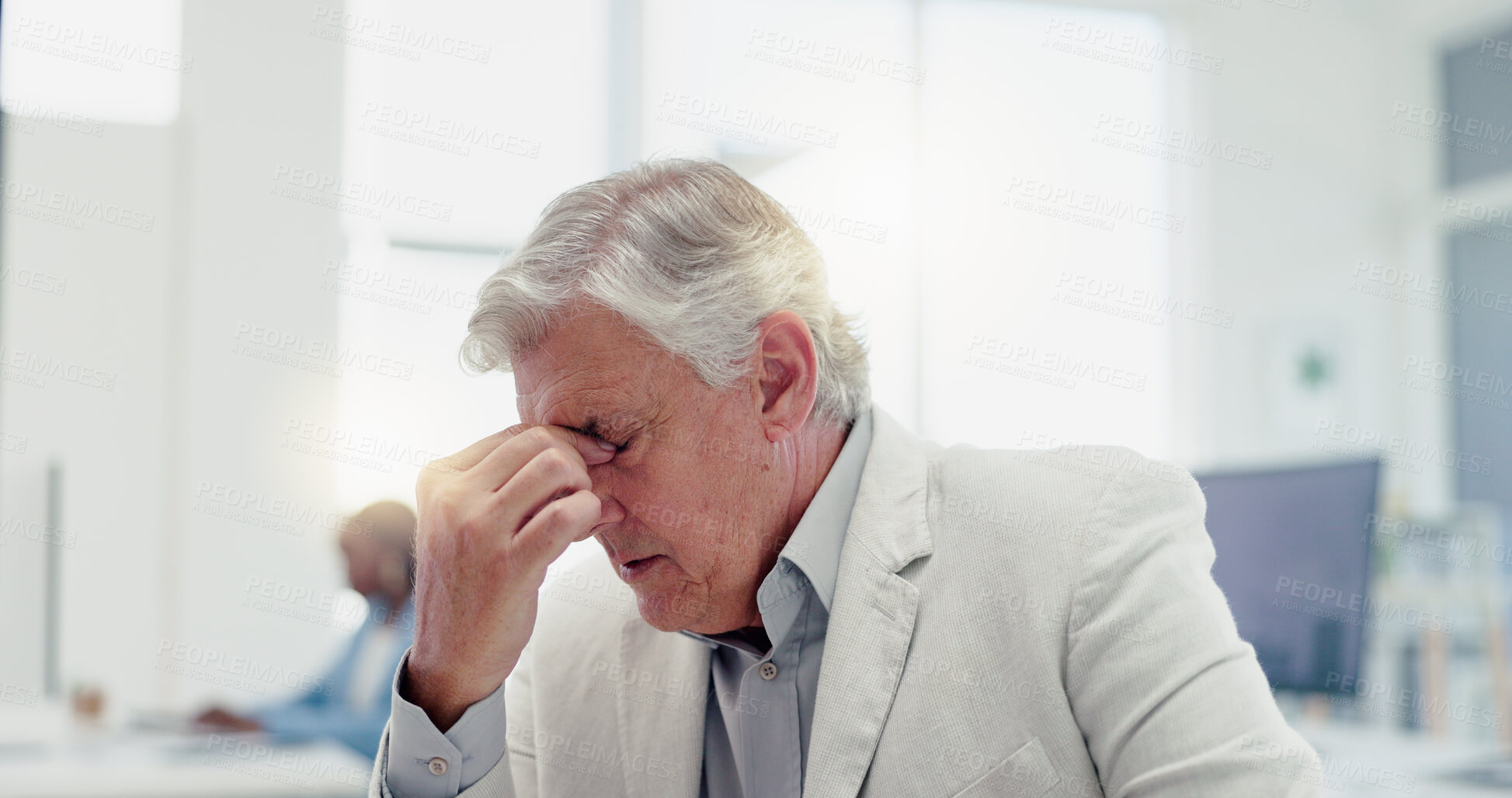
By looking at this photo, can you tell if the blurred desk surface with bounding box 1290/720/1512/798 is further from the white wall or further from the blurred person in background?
the white wall

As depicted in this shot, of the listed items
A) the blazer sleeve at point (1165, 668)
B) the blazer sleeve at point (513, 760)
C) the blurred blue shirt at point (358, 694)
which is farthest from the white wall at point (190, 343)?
the blazer sleeve at point (1165, 668)

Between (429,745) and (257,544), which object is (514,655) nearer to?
(429,745)

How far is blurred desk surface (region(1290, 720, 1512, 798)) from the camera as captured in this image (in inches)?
77.7

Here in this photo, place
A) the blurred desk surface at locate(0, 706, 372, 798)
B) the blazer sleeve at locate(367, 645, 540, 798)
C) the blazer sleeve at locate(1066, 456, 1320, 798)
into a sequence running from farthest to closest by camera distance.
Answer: the blurred desk surface at locate(0, 706, 372, 798) → the blazer sleeve at locate(367, 645, 540, 798) → the blazer sleeve at locate(1066, 456, 1320, 798)

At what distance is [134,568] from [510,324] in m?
4.00

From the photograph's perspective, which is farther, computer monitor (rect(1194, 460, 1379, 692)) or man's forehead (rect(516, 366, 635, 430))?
computer monitor (rect(1194, 460, 1379, 692))

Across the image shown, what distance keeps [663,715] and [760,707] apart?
0.12m

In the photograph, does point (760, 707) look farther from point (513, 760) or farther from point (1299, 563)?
point (1299, 563)

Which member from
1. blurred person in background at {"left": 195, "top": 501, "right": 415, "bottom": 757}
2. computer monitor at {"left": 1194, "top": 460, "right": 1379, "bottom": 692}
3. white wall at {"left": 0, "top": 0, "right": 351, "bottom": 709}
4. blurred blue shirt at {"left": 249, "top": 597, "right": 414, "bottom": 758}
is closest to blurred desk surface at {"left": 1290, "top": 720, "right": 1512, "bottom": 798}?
computer monitor at {"left": 1194, "top": 460, "right": 1379, "bottom": 692}

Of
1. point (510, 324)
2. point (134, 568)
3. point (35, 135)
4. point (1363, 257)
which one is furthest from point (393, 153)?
point (1363, 257)

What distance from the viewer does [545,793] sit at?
1.32 m

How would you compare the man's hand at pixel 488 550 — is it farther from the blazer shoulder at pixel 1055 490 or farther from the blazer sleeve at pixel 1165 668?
the blazer sleeve at pixel 1165 668

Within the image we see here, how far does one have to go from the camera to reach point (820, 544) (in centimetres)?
127

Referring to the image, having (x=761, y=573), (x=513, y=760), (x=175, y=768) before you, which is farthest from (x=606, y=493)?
(x=175, y=768)
